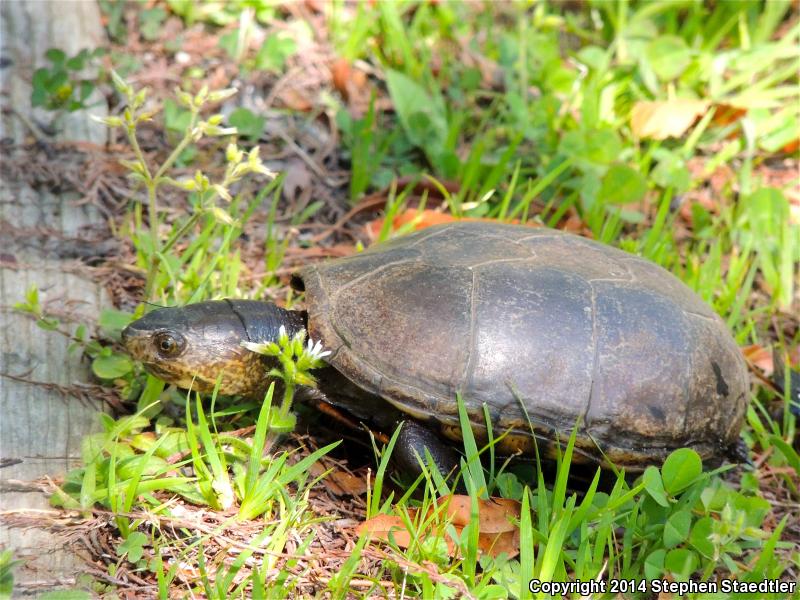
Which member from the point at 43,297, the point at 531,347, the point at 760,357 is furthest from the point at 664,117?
the point at 43,297

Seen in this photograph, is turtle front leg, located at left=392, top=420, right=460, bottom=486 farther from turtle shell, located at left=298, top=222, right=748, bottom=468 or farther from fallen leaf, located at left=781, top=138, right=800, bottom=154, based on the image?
fallen leaf, located at left=781, top=138, right=800, bottom=154

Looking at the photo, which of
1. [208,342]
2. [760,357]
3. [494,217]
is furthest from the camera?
[494,217]

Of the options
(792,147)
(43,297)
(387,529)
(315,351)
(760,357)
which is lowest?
(387,529)

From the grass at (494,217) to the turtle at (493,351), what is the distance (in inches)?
5.2

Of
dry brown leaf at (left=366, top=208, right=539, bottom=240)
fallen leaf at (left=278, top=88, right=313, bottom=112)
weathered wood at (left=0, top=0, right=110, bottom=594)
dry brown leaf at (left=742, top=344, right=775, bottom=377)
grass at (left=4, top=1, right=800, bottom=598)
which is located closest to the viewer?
weathered wood at (left=0, top=0, right=110, bottom=594)

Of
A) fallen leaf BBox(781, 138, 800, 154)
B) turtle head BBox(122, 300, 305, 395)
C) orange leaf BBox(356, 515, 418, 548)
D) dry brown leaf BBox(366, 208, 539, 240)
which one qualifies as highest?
fallen leaf BBox(781, 138, 800, 154)

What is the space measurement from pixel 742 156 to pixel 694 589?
3.14 meters

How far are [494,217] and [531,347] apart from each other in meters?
1.56

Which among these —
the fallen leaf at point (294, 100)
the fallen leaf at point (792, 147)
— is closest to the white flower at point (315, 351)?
the fallen leaf at point (294, 100)

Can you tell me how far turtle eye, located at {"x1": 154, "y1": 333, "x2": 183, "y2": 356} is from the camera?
2613mm

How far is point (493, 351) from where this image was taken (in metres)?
2.56

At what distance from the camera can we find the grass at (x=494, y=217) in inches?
90.3

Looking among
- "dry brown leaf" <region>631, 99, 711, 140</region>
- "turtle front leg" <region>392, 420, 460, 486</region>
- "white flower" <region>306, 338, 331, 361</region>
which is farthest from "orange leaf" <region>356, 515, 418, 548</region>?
"dry brown leaf" <region>631, 99, 711, 140</region>

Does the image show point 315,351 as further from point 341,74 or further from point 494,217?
point 341,74
